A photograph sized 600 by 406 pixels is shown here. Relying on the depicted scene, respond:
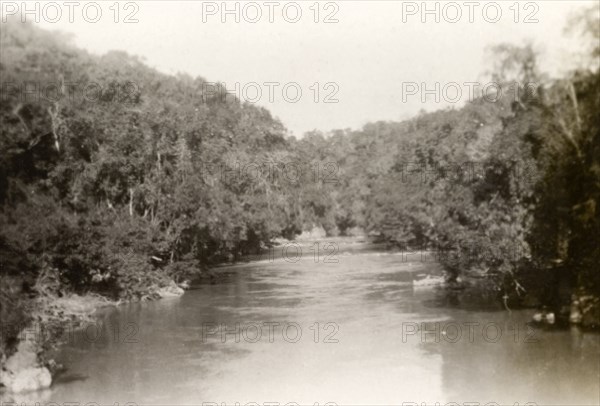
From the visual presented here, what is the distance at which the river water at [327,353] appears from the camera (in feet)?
64.6

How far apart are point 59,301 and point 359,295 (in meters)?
15.2

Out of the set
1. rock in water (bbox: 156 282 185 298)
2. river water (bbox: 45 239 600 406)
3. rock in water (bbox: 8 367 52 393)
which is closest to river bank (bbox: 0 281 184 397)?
rock in water (bbox: 8 367 52 393)

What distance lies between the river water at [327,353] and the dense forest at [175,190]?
230 cm

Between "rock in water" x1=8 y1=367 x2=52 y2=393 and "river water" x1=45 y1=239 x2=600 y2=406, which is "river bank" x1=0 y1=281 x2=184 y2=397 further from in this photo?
"river water" x1=45 y1=239 x2=600 y2=406

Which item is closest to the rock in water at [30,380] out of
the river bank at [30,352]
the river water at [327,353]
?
the river bank at [30,352]

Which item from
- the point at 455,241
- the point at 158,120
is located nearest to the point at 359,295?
the point at 455,241

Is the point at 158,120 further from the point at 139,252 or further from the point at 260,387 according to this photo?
the point at 260,387

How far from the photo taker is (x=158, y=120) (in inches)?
1764

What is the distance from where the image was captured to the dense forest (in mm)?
24547

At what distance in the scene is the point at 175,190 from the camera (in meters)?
43.2

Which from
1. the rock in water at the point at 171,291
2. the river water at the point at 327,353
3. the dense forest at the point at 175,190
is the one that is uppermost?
the dense forest at the point at 175,190

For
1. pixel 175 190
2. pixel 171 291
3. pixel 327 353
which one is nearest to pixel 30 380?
pixel 327 353

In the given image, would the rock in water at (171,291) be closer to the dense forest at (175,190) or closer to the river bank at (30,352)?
the dense forest at (175,190)

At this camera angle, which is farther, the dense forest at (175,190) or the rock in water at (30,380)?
the dense forest at (175,190)
